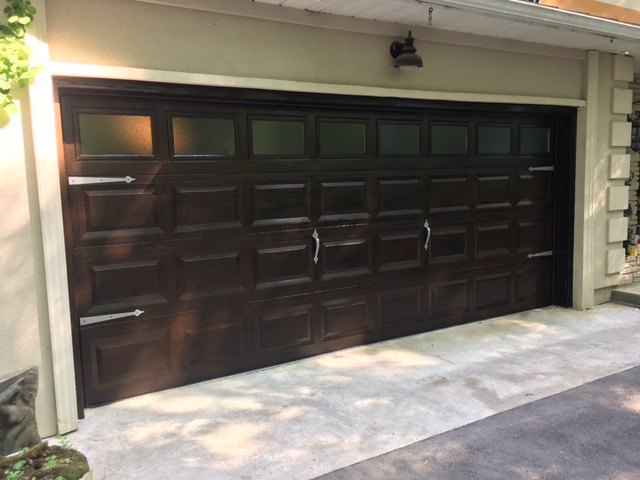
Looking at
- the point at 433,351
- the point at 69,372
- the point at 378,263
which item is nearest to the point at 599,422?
the point at 433,351

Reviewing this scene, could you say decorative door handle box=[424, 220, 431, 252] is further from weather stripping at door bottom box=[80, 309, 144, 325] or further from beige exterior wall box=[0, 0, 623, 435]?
weather stripping at door bottom box=[80, 309, 144, 325]

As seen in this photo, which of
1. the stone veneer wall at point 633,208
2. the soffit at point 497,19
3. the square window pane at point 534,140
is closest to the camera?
the soffit at point 497,19

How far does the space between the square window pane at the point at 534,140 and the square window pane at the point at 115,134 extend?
4.02 metres

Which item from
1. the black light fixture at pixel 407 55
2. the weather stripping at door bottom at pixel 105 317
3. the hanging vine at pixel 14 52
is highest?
the black light fixture at pixel 407 55

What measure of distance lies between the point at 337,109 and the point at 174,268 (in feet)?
6.41

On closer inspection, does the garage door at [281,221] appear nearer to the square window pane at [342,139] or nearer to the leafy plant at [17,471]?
the square window pane at [342,139]

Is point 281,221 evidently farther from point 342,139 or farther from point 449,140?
point 449,140

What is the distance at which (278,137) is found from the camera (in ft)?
14.5

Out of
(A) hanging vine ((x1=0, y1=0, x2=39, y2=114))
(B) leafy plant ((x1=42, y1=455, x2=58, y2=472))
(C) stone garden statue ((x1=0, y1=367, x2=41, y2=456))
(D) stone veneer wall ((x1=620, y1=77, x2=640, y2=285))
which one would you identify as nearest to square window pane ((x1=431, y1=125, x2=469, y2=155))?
(D) stone veneer wall ((x1=620, y1=77, x2=640, y2=285))

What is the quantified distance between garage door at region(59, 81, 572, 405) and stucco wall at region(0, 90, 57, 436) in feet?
0.86

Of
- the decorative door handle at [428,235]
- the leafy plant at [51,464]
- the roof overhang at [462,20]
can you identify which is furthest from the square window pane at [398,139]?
the leafy plant at [51,464]

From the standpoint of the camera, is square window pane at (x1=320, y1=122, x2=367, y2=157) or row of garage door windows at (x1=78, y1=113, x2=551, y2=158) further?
square window pane at (x1=320, y1=122, x2=367, y2=157)

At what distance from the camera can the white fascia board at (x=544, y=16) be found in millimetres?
4215

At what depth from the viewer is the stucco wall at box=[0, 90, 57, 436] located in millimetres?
3211
